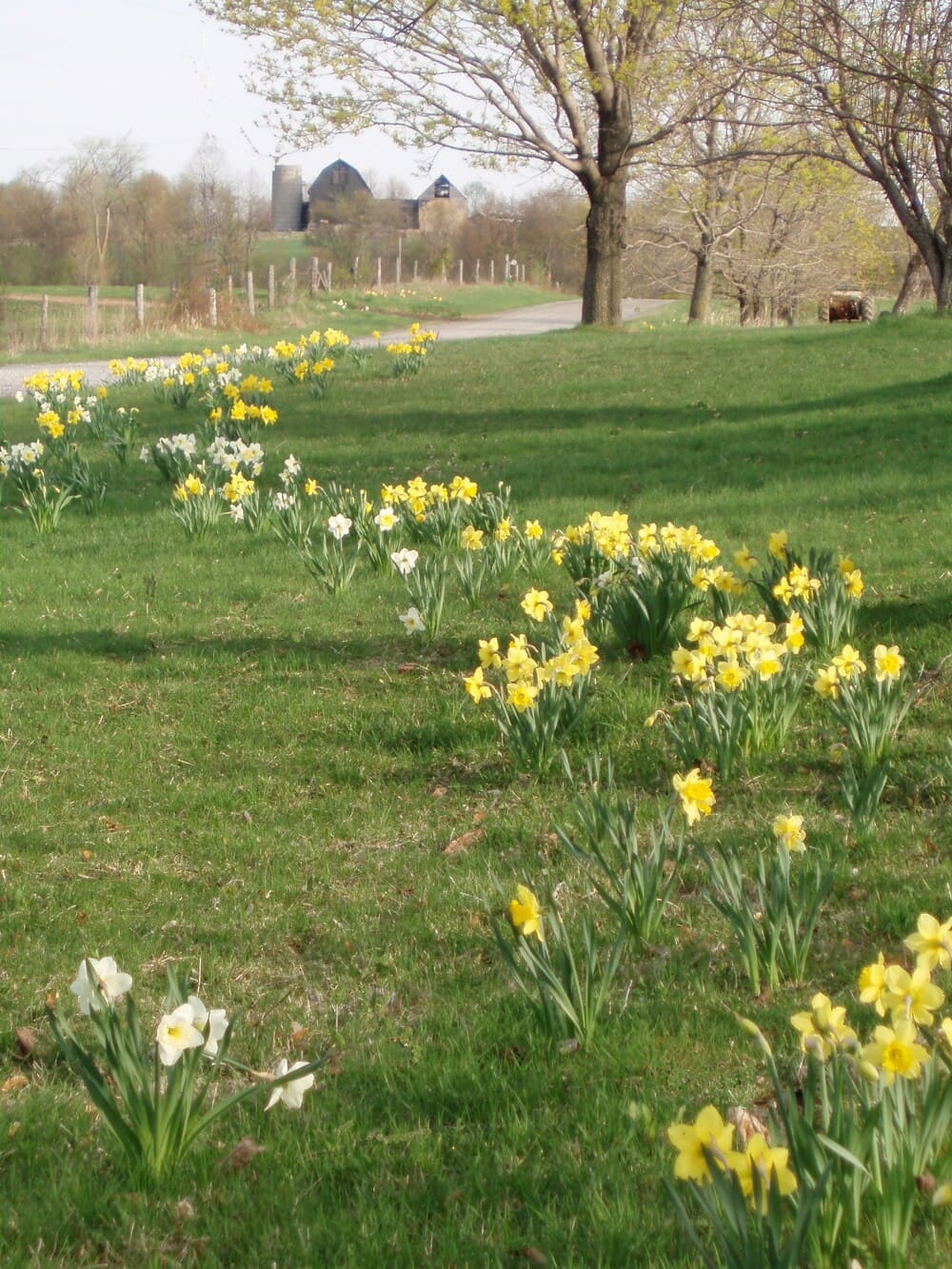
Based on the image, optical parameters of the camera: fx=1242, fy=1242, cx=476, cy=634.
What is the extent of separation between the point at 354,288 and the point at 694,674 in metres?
38.9

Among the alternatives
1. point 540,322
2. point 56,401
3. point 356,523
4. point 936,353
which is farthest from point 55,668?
point 540,322

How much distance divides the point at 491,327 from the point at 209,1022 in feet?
105

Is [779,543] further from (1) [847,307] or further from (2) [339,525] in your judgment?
(1) [847,307]

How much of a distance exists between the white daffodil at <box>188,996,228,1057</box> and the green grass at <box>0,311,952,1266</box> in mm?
247

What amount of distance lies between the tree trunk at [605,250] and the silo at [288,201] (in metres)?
51.0

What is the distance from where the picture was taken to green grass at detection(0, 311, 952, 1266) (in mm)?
2062

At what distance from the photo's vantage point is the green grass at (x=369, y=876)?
206 centimetres

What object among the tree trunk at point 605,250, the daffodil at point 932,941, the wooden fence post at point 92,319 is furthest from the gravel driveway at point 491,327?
the daffodil at point 932,941

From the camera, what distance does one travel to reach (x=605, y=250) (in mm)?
19672

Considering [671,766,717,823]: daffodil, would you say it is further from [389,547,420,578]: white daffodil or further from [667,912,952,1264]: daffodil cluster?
[389,547,420,578]: white daffodil

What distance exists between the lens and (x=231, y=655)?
5.62m

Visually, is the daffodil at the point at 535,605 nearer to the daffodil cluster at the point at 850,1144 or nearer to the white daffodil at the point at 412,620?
the white daffodil at the point at 412,620

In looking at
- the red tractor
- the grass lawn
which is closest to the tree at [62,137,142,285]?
the grass lawn

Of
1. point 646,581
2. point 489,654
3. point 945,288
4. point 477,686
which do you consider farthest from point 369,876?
point 945,288
